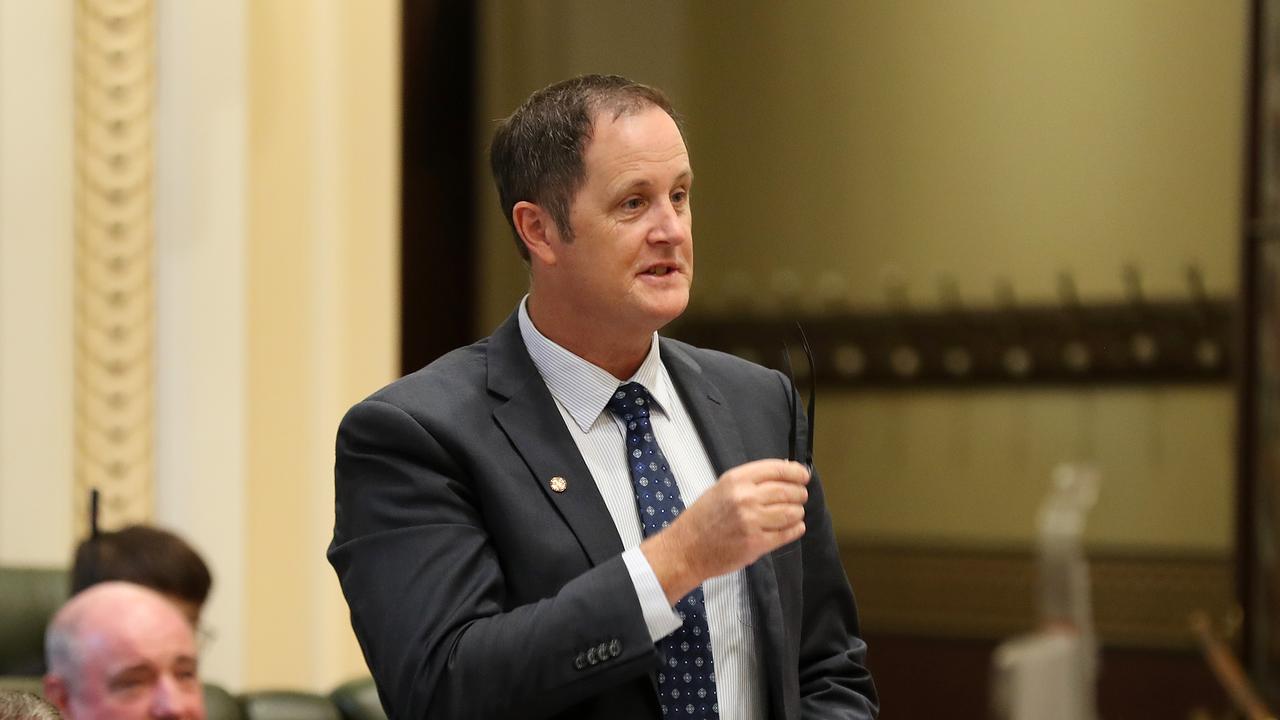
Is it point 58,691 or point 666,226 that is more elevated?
point 666,226

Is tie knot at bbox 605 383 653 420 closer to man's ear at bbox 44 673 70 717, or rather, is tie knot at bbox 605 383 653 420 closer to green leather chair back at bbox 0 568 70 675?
man's ear at bbox 44 673 70 717

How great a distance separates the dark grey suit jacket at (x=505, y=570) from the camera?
1497 mm

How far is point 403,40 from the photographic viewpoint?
496 cm

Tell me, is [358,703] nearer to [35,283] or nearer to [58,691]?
[58,691]

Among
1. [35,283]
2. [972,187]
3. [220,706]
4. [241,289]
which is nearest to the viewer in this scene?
[220,706]

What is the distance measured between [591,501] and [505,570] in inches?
4.4

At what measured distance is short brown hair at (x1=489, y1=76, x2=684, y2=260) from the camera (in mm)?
1721

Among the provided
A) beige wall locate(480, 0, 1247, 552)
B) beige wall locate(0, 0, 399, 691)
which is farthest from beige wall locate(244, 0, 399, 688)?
beige wall locate(480, 0, 1247, 552)

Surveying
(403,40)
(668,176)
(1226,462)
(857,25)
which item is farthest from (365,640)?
(857,25)

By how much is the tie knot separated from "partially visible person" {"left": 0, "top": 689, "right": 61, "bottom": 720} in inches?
25.6

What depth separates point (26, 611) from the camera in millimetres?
2982

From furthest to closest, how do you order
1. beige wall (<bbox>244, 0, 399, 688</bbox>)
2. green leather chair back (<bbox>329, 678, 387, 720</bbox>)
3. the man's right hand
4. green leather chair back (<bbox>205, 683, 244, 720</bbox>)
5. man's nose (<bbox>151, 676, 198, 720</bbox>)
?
beige wall (<bbox>244, 0, 399, 688</bbox>) < green leather chair back (<bbox>329, 678, 387, 720</bbox>) < green leather chair back (<bbox>205, 683, 244, 720</bbox>) < man's nose (<bbox>151, 676, 198, 720</bbox>) < the man's right hand

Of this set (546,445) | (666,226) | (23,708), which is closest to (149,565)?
(23,708)

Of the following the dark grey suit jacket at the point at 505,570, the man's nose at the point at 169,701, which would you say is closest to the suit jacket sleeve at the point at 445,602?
the dark grey suit jacket at the point at 505,570
